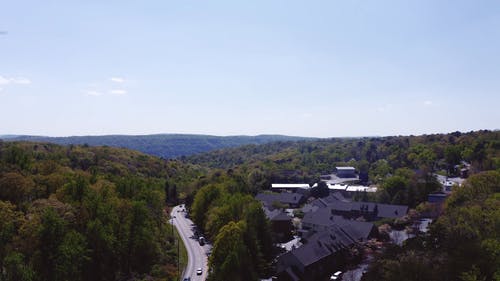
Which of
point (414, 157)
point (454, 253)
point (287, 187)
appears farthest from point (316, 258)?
point (414, 157)

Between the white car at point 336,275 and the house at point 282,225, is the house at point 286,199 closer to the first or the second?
the house at point 282,225

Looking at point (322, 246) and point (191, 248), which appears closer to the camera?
point (322, 246)

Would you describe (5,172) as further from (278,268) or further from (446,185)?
(446,185)

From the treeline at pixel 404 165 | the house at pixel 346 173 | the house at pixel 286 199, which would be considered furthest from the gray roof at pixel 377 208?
the house at pixel 346 173

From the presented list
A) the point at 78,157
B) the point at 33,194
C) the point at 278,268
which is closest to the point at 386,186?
the point at 278,268

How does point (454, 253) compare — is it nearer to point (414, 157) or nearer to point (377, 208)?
point (377, 208)

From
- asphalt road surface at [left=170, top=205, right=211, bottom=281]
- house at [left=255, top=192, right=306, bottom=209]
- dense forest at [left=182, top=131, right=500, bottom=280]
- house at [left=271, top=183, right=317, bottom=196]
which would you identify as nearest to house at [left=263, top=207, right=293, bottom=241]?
dense forest at [left=182, top=131, right=500, bottom=280]
